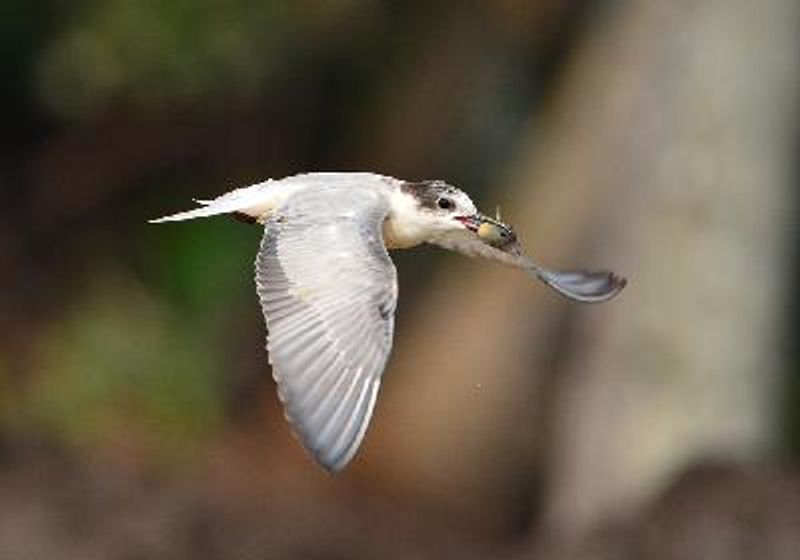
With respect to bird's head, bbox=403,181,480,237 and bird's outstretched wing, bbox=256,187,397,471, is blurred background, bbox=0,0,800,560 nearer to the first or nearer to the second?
bird's head, bbox=403,181,480,237

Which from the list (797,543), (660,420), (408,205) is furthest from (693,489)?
(408,205)

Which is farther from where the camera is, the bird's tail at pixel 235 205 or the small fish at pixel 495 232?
the small fish at pixel 495 232

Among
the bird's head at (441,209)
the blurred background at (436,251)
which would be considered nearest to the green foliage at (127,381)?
the blurred background at (436,251)

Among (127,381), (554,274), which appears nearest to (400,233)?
(554,274)

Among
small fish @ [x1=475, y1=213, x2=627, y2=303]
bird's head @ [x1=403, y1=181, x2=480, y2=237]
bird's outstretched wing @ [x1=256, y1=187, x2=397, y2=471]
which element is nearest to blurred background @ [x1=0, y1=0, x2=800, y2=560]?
small fish @ [x1=475, y1=213, x2=627, y2=303]

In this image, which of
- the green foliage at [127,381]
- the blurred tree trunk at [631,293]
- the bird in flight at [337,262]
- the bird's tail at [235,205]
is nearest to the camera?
the bird in flight at [337,262]

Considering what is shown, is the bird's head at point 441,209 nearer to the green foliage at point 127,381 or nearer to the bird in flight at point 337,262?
the bird in flight at point 337,262

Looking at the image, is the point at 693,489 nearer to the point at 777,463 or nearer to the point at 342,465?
the point at 777,463
